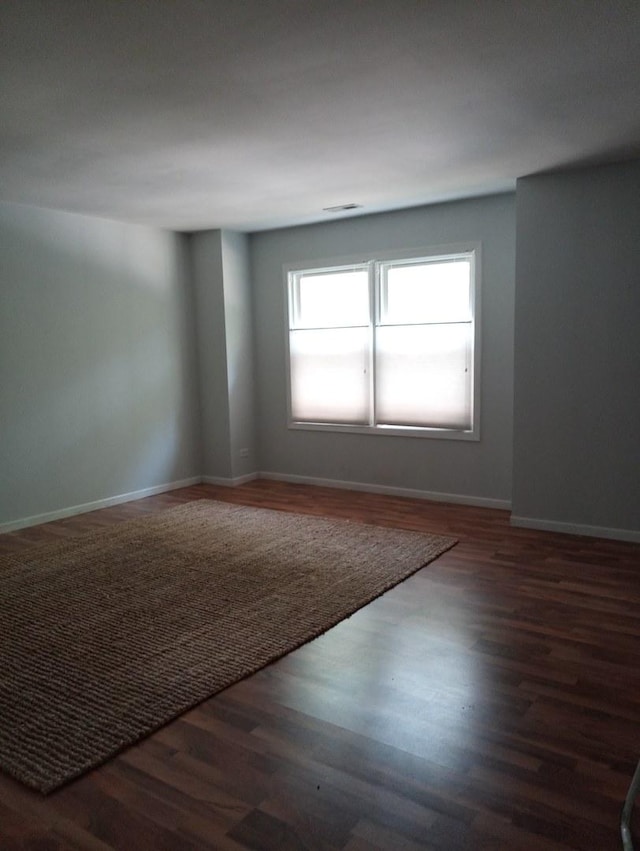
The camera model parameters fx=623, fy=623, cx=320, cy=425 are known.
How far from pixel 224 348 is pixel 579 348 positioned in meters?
3.43

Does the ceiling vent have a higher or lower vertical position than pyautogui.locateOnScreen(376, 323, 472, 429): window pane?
higher

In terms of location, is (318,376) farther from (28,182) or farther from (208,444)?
(28,182)

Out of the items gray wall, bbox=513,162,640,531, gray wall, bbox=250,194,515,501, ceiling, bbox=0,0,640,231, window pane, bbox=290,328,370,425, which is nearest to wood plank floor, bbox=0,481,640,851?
gray wall, bbox=513,162,640,531

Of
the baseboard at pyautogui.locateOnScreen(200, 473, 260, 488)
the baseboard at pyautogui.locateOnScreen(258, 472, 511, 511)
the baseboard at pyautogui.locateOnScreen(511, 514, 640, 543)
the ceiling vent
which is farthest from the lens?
the baseboard at pyautogui.locateOnScreen(200, 473, 260, 488)

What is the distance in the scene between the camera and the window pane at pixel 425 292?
5406mm

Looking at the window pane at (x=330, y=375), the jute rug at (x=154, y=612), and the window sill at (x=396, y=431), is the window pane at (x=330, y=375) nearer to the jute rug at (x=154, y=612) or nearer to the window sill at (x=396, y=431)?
the window sill at (x=396, y=431)

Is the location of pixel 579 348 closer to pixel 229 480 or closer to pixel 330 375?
pixel 330 375

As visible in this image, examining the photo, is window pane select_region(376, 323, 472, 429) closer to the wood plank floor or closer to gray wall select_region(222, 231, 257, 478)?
gray wall select_region(222, 231, 257, 478)

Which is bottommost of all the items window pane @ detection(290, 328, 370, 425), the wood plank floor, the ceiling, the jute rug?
the wood plank floor

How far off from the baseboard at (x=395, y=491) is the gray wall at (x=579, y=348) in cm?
68

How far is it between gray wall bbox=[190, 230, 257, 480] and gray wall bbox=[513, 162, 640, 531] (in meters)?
2.97

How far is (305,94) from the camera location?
9.53 ft

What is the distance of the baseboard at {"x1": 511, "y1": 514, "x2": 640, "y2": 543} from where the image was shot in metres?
4.39

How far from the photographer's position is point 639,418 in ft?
14.0
